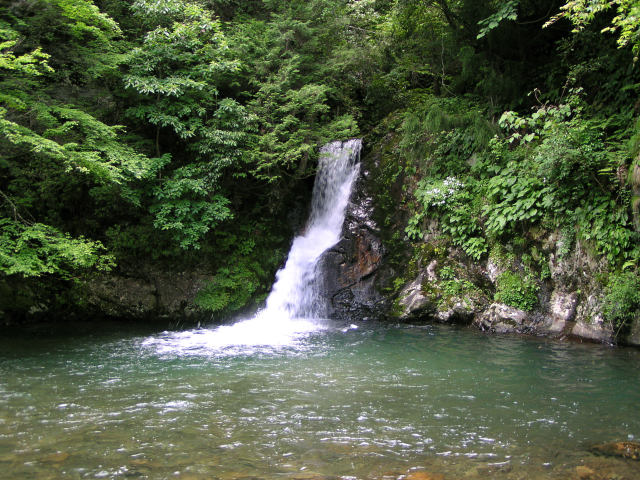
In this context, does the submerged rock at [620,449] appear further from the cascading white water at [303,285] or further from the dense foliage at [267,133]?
the cascading white water at [303,285]

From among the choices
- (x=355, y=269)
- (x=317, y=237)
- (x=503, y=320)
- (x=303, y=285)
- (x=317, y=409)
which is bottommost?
(x=317, y=409)

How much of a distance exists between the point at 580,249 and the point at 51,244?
10207 millimetres

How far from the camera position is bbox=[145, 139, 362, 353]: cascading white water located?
927cm

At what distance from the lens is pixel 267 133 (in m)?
11.4

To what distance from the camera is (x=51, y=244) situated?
845 cm

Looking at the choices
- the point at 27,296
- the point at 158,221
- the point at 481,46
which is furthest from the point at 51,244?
the point at 481,46

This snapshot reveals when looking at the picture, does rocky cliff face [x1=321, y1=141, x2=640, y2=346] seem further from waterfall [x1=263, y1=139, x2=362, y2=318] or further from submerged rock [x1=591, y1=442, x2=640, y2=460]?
submerged rock [x1=591, y1=442, x2=640, y2=460]

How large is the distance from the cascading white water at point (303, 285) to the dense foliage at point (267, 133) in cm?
59

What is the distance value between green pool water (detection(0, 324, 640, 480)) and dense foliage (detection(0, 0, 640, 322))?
7.82 ft

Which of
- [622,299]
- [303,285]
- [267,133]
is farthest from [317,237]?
[622,299]

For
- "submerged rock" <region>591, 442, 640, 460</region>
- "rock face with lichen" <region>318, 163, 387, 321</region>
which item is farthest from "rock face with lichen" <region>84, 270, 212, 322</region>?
"submerged rock" <region>591, 442, 640, 460</region>

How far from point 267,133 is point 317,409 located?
25.9 ft

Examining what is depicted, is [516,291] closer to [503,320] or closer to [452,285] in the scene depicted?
[503,320]

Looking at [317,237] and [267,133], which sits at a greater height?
[267,133]
